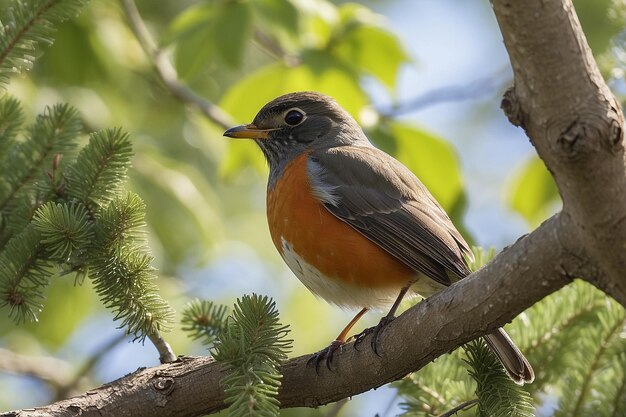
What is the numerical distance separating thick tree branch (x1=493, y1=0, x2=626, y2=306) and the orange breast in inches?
97.5

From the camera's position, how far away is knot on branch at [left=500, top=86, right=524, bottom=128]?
9.56 ft

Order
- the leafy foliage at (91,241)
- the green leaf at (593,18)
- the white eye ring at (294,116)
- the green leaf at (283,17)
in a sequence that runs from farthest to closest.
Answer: the green leaf at (593,18) → the white eye ring at (294,116) → the green leaf at (283,17) → the leafy foliage at (91,241)

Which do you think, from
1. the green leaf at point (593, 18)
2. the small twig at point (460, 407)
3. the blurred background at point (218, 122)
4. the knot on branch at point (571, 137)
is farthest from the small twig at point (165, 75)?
the knot on branch at point (571, 137)

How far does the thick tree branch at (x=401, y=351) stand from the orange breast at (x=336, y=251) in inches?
42.4

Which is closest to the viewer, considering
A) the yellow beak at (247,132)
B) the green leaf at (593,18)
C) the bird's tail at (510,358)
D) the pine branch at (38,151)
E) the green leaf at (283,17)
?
the bird's tail at (510,358)

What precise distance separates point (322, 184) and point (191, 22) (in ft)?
6.16

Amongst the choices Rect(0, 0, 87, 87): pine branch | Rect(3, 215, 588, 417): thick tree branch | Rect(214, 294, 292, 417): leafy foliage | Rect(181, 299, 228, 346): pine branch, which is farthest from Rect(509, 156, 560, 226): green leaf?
Rect(0, 0, 87, 87): pine branch

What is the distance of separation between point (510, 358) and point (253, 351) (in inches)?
52.0

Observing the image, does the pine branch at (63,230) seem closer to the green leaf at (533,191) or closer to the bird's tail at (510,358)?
the bird's tail at (510,358)

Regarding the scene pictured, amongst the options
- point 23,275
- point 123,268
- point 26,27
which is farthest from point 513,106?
point 26,27

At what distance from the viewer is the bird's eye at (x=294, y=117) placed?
6816 millimetres

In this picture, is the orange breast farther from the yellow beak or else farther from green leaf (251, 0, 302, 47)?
green leaf (251, 0, 302, 47)

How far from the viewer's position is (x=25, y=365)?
7312 millimetres

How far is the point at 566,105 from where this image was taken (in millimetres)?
2832
